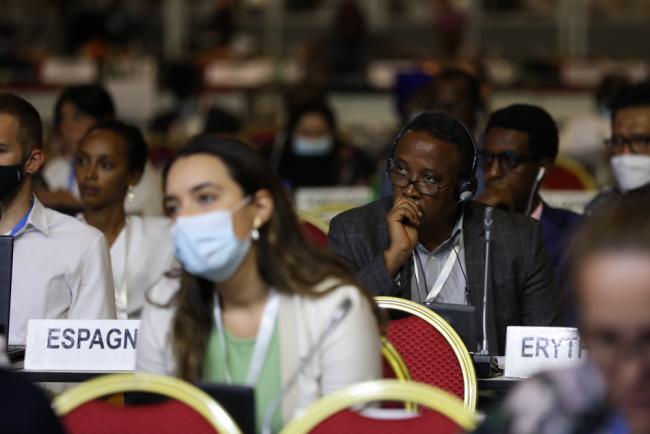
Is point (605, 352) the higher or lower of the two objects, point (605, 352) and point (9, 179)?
the lower

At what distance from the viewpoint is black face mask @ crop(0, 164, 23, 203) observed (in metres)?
4.69

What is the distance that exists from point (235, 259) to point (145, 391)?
38 cm

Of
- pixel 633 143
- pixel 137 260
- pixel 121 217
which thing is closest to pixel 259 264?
pixel 137 260

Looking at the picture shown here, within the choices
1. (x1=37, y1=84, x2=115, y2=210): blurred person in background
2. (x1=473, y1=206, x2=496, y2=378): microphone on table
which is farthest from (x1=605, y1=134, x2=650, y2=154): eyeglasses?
(x1=37, y1=84, x2=115, y2=210): blurred person in background

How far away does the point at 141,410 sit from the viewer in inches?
125

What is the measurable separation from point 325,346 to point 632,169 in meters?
2.89

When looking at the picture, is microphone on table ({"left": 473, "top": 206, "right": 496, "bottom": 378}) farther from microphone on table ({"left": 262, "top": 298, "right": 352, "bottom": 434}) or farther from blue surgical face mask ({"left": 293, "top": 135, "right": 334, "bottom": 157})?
blue surgical face mask ({"left": 293, "top": 135, "right": 334, "bottom": 157})

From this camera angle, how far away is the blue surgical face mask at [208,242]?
11.0 ft

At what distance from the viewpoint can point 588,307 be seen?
2430mm

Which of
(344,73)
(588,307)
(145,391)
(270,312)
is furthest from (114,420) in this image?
(344,73)

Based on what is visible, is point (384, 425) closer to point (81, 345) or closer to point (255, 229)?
point (255, 229)

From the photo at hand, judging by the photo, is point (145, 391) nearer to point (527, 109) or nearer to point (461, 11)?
point (527, 109)

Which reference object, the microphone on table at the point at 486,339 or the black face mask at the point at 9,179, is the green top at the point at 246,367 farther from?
the black face mask at the point at 9,179

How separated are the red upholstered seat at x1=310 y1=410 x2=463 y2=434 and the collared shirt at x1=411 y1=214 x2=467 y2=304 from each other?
5.22ft
